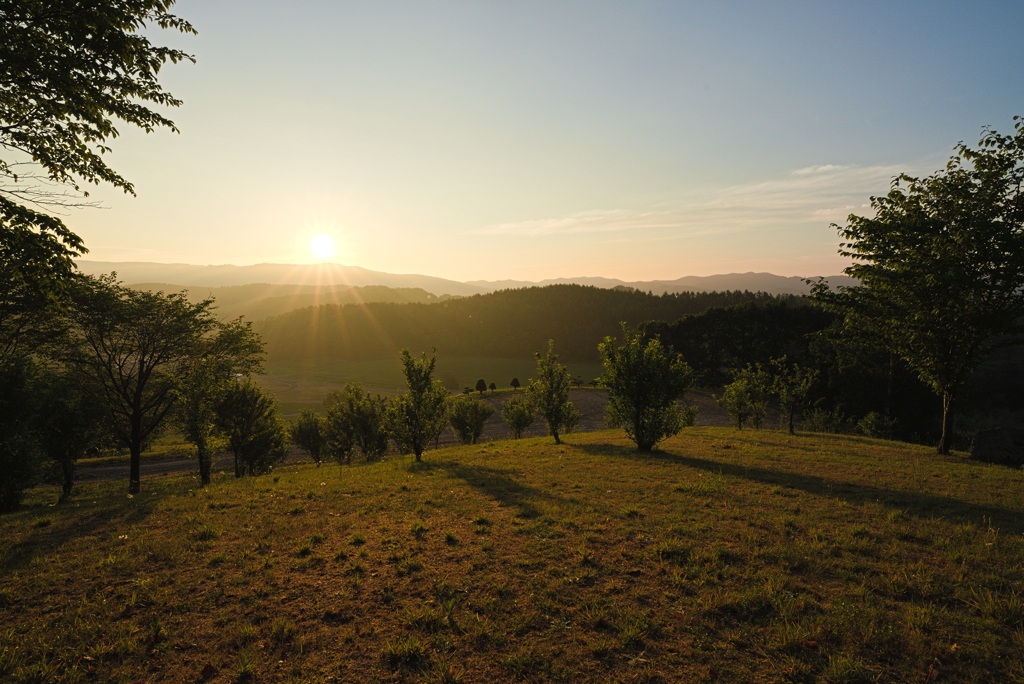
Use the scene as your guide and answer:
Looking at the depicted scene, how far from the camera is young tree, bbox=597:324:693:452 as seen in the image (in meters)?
19.6

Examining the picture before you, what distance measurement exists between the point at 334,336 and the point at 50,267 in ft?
526

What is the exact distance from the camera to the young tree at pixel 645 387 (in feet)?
64.2

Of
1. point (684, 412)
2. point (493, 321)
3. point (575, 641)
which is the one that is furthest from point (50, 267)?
point (493, 321)

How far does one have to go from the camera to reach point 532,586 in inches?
281

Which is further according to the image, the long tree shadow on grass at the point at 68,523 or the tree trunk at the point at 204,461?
the tree trunk at the point at 204,461

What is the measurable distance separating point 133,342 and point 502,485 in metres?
21.0

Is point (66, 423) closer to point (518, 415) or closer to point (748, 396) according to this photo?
point (518, 415)

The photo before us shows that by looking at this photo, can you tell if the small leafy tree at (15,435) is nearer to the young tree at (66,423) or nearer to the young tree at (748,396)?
the young tree at (66,423)

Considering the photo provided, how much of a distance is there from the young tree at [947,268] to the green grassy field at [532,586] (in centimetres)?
657

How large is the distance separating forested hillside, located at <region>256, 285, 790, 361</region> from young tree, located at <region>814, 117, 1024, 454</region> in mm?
105894

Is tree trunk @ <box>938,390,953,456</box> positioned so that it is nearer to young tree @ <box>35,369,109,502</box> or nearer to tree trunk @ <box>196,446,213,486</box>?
tree trunk @ <box>196,446,213,486</box>

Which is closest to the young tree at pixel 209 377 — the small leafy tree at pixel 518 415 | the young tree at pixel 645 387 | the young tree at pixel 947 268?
the young tree at pixel 645 387

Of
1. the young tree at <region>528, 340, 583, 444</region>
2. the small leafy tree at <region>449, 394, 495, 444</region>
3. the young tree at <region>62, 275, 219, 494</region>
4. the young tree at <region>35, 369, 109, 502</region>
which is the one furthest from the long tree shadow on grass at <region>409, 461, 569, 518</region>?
the small leafy tree at <region>449, 394, 495, 444</region>

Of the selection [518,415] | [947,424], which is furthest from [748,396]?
[518,415]
